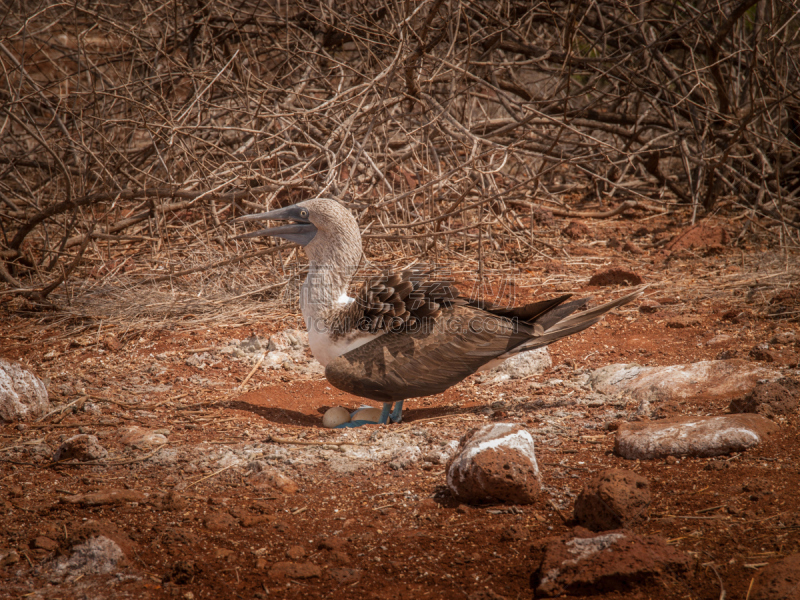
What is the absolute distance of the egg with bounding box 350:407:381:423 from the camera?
413 centimetres

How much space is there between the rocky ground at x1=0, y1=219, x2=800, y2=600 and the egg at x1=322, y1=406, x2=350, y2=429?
0.51 feet

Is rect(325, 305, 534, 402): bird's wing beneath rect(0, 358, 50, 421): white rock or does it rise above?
above

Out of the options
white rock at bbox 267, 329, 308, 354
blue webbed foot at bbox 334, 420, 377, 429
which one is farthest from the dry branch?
blue webbed foot at bbox 334, 420, 377, 429

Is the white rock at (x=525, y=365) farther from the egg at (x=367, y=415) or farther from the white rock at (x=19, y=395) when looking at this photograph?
the white rock at (x=19, y=395)

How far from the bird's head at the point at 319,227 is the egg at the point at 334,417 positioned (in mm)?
1006

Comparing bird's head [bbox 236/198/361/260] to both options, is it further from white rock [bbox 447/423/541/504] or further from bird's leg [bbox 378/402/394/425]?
white rock [bbox 447/423/541/504]

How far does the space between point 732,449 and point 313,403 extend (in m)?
2.62

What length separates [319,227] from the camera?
4258mm

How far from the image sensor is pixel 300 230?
4281 mm

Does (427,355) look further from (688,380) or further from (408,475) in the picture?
(688,380)

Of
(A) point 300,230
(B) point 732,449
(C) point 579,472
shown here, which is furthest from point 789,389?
(A) point 300,230

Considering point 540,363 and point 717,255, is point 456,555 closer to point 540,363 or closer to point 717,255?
point 540,363

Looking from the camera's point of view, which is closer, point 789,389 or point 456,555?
point 456,555

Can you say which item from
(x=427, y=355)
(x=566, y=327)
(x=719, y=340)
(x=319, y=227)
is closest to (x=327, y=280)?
(x=319, y=227)
